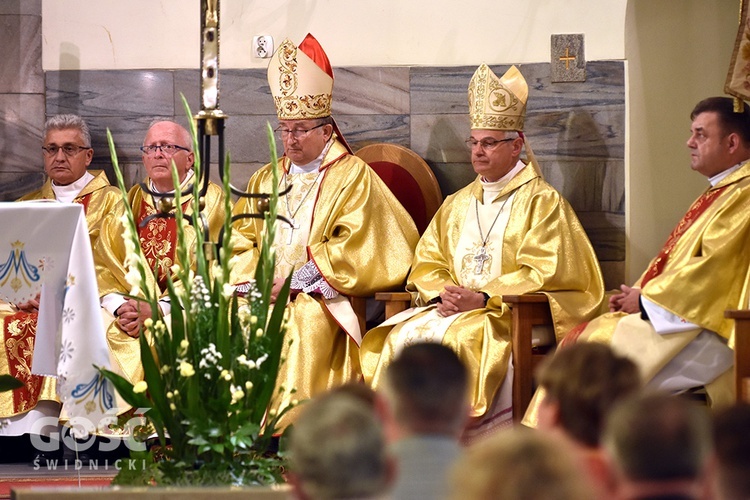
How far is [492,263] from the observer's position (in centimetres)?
611

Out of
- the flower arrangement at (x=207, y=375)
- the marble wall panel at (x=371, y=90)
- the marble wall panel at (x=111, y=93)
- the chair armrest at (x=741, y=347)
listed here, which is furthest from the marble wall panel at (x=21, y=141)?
the chair armrest at (x=741, y=347)

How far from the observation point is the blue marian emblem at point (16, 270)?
4551 millimetres

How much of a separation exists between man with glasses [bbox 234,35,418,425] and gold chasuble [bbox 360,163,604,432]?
21 cm

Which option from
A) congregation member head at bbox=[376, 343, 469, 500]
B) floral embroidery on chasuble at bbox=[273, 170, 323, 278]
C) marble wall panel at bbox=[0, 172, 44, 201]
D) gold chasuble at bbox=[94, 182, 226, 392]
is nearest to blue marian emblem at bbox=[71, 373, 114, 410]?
gold chasuble at bbox=[94, 182, 226, 392]

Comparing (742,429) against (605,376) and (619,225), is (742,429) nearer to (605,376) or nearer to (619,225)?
(605,376)

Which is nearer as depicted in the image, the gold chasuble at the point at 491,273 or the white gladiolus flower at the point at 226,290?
the white gladiolus flower at the point at 226,290

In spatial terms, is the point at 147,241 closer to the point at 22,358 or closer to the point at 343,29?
the point at 22,358

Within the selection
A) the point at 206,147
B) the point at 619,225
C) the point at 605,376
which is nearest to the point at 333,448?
the point at 605,376

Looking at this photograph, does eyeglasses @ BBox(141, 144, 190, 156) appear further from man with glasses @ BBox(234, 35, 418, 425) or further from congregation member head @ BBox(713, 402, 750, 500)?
congregation member head @ BBox(713, 402, 750, 500)

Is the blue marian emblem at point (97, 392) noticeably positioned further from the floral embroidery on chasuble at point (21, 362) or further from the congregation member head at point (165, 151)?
the congregation member head at point (165, 151)

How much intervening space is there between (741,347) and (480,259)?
1.89 metres

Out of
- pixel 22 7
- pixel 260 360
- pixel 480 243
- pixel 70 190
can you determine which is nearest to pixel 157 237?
pixel 70 190

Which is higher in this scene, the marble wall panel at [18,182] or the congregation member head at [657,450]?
the marble wall panel at [18,182]

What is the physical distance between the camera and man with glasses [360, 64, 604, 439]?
18.3 feet
